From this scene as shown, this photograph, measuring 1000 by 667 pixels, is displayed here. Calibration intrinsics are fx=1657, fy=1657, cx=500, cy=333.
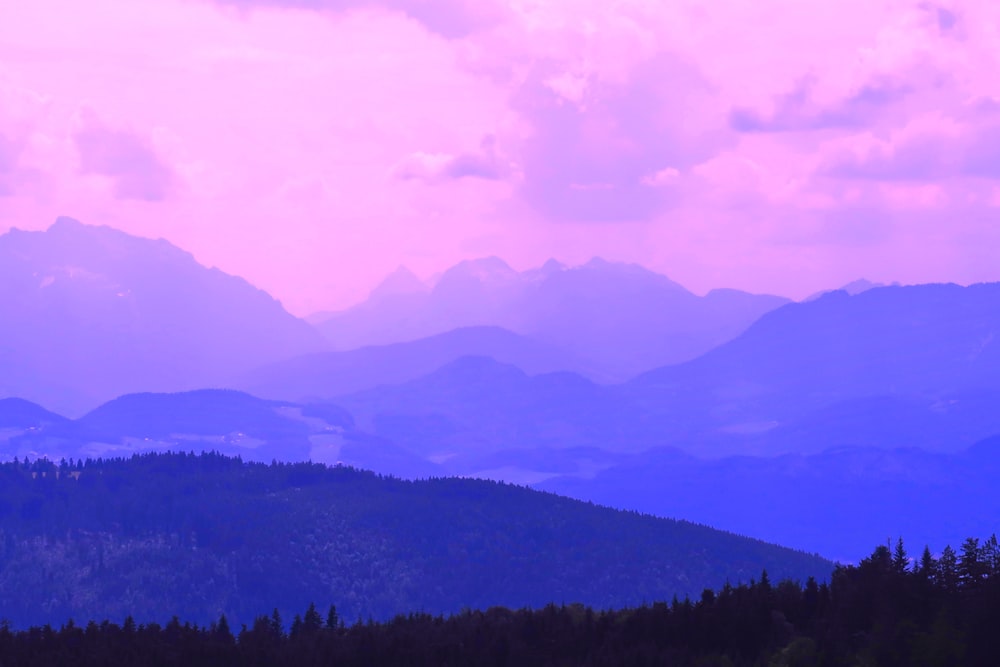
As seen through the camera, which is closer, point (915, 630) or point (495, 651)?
point (915, 630)

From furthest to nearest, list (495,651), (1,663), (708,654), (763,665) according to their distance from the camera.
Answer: (1,663) < (495,651) < (708,654) < (763,665)

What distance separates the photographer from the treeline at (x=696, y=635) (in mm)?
96250

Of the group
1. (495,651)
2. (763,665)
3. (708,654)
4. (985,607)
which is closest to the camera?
(985,607)

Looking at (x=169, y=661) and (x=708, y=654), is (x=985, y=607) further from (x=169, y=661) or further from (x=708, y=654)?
(x=169, y=661)

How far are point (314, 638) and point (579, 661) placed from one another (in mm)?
31003

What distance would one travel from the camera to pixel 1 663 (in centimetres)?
13262

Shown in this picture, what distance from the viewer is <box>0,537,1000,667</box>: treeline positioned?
316 feet

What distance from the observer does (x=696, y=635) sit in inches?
4560

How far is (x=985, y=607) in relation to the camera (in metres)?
92.3

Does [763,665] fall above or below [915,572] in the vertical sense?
below

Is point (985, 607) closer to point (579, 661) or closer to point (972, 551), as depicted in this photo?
point (972, 551)

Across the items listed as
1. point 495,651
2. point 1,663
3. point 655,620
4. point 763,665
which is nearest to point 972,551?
point 763,665

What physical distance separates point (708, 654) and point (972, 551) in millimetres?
18574

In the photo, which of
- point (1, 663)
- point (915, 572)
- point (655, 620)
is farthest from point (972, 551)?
point (1, 663)
